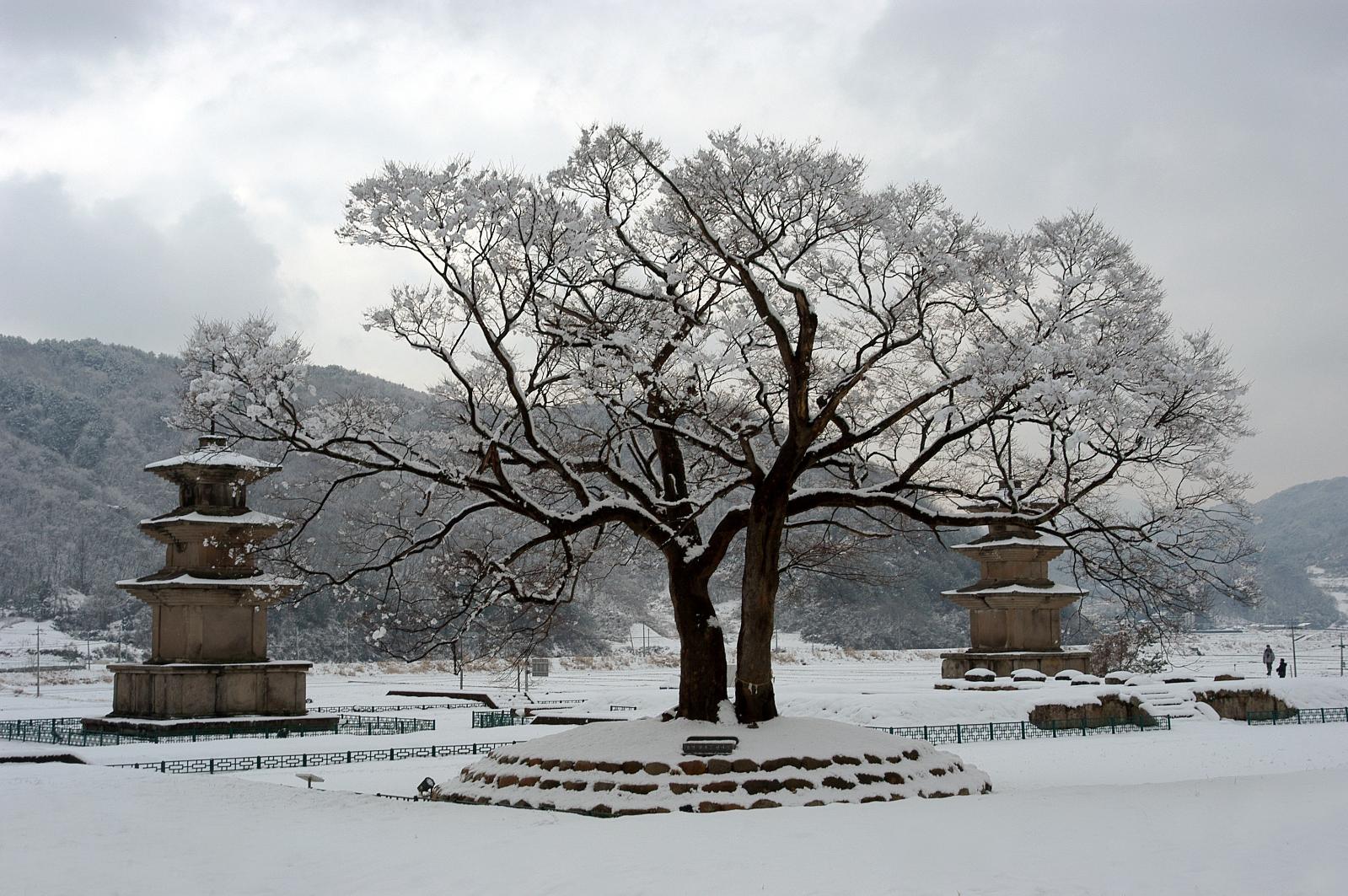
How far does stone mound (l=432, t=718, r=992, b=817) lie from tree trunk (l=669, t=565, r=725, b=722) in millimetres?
494

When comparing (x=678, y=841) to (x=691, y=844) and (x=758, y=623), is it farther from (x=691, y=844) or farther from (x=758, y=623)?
(x=758, y=623)

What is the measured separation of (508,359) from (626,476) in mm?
3923

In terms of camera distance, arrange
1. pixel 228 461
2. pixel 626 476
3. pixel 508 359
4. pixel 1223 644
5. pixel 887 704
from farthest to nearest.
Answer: pixel 1223 644 < pixel 228 461 < pixel 887 704 < pixel 626 476 < pixel 508 359

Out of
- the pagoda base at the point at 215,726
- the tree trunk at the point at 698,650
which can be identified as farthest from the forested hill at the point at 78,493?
the tree trunk at the point at 698,650

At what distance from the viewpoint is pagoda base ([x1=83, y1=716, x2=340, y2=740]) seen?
120ft

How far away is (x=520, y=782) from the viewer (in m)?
19.8

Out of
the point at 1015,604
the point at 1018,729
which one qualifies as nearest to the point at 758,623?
the point at 1018,729

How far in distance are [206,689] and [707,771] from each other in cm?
2469

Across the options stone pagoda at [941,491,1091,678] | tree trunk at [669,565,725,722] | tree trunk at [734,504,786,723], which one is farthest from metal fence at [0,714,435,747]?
tree trunk at [734,504,786,723]

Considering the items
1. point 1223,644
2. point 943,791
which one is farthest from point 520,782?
point 1223,644

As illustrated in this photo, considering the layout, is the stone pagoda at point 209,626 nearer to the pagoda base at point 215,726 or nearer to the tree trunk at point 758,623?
the pagoda base at point 215,726

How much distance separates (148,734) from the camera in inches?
1436

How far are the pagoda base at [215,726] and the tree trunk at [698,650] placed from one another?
20563 millimetres

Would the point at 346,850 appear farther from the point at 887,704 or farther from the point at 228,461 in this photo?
the point at 228,461
